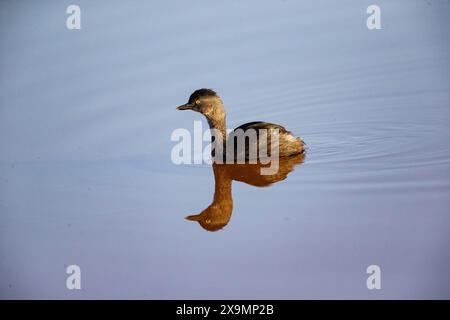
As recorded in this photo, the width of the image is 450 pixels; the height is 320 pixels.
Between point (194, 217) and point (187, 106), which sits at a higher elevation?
point (187, 106)

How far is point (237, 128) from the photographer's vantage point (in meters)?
9.33

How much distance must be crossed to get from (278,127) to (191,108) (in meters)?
1.00

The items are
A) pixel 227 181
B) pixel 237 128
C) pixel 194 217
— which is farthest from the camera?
pixel 237 128

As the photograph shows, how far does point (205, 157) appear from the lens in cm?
948

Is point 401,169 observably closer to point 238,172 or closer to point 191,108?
point 238,172

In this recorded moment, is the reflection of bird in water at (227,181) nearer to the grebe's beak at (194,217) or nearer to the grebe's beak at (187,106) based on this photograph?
the grebe's beak at (194,217)

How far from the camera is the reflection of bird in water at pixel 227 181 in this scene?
7582 millimetres

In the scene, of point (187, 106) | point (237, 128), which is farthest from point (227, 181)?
point (187, 106)

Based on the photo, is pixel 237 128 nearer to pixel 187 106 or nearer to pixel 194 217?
pixel 187 106

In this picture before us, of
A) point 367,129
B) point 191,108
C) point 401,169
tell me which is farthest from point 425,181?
point 191,108

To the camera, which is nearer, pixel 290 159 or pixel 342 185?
pixel 342 185

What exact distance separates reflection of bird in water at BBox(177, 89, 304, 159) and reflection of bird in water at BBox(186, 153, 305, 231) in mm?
119

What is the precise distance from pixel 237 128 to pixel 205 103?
480 millimetres

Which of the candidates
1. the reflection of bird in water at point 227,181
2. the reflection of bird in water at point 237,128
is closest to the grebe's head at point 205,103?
the reflection of bird in water at point 237,128
